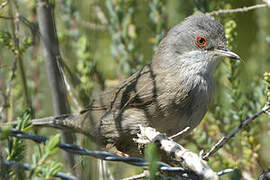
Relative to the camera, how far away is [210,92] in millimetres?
3941

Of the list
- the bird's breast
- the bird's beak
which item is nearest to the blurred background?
the bird's beak

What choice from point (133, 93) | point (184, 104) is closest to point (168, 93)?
point (184, 104)

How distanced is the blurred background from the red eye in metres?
0.25

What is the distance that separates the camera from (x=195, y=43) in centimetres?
414

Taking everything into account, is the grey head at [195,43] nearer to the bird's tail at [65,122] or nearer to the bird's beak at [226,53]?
the bird's beak at [226,53]

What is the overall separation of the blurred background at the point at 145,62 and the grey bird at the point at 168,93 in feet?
0.68

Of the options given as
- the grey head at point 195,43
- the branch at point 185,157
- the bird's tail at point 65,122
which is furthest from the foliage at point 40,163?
the grey head at point 195,43

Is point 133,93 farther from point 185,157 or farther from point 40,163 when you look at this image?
point 40,163

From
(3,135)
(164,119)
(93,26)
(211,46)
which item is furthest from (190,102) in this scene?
(3,135)

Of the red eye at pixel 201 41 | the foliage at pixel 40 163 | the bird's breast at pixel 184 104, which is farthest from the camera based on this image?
the red eye at pixel 201 41

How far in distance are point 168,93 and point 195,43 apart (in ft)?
2.44

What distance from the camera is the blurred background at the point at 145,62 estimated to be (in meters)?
4.05

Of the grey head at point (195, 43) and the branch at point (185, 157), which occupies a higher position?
the grey head at point (195, 43)

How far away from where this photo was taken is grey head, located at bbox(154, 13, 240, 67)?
401cm
